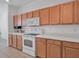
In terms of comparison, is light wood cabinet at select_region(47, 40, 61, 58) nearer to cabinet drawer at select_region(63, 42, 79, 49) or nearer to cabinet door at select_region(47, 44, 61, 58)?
cabinet door at select_region(47, 44, 61, 58)

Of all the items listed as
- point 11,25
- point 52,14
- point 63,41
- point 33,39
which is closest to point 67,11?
point 52,14

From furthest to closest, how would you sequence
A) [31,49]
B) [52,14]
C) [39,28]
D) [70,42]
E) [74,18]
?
[39,28], [31,49], [52,14], [74,18], [70,42]

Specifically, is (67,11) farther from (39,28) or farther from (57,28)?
(39,28)

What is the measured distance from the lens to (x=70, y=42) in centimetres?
305

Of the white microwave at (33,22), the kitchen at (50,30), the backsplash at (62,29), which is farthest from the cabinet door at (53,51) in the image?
the white microwave at (33,22)

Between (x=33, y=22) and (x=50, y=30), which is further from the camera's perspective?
(x=33, y=22)

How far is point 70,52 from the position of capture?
3041 millimetres

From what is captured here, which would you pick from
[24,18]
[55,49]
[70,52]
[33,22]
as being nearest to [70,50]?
[70,52]

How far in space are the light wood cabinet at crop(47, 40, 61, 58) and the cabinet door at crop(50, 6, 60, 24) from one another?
2.93 feet

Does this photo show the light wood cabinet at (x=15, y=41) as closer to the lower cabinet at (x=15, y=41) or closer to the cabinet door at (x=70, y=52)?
the lower cabinet at (x=15, y=41)

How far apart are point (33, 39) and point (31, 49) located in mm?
439

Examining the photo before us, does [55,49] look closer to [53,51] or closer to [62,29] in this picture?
[53,51]

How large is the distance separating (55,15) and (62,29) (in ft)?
1.95

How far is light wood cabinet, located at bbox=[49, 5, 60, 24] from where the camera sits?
411 cm
